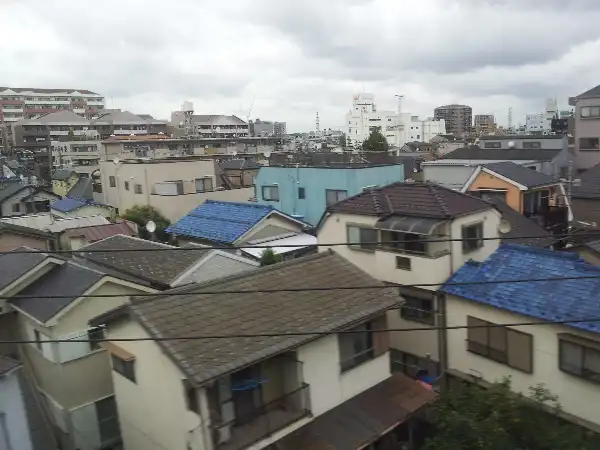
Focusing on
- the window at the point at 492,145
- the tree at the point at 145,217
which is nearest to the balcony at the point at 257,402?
the tree at the point at 145,217

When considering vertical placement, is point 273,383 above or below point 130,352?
below

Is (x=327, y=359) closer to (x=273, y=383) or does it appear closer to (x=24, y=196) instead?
(x=273, y=383)

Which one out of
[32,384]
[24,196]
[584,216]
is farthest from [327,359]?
[24,196]

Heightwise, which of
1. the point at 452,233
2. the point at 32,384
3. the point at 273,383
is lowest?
the point at 32,384

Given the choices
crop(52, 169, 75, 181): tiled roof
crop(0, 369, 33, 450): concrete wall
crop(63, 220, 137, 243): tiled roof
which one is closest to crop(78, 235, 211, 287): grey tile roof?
crop(63, 220, 137, 243): tiled roof

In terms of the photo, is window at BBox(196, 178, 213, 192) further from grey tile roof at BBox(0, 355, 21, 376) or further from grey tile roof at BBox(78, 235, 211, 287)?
grey tile roof at BBox(0, 355, 21, 376)

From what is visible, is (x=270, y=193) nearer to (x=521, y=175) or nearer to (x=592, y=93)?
(x=521, y=175)

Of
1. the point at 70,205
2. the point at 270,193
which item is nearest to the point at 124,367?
the point at 270,193
